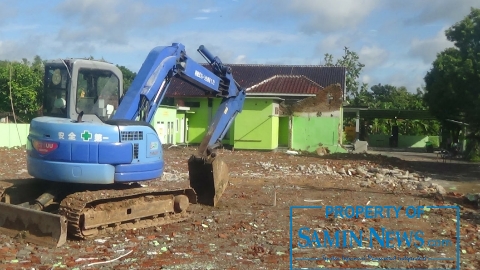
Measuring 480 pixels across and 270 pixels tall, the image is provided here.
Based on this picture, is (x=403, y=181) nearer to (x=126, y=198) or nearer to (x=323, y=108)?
(x=126, y=198)

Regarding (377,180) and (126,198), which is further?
(377,180)

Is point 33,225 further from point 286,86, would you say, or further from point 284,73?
point 284,73

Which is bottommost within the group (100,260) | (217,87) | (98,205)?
(100,260)

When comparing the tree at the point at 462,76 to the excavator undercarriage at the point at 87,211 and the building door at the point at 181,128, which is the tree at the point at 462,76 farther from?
the excavator undercarriage at the point at 87,211

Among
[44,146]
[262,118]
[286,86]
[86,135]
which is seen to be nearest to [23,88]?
[262,118]

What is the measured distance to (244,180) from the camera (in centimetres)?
1691

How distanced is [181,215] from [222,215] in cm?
90

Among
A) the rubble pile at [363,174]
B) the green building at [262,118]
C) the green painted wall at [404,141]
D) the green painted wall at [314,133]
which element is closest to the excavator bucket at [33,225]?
the rubble pile at [363,174]

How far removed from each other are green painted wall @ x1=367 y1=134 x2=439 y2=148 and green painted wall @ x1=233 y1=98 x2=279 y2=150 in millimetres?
22556

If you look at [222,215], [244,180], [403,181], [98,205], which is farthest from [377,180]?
[98,205]

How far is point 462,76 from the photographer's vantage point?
24391mm

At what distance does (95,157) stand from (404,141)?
4668 cm

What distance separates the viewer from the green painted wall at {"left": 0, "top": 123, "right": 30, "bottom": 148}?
26.8 meters

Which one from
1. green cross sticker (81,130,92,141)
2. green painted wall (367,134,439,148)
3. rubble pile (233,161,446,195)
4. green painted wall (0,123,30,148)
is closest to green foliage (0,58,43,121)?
green painted wall (0,123,30,148)
